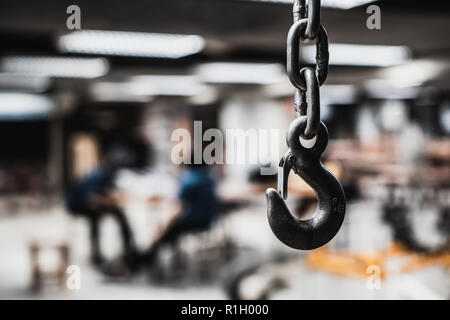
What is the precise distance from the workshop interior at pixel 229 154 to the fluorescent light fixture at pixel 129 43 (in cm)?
5

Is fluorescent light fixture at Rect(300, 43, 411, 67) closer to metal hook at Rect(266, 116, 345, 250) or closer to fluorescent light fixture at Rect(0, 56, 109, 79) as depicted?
fluorescent light fixture at Rect(0, 56, 109, 79)

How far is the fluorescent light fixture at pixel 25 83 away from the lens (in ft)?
37.6

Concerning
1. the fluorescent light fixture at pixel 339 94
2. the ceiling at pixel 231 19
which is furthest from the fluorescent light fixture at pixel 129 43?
the fluorescent light fixture at pixel 339 94

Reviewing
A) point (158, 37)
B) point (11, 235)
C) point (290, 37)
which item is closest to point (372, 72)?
point (158, 37)

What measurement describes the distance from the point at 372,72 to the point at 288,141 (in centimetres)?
997

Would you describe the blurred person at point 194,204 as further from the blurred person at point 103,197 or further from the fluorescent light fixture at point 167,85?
the fluorescent light fixture at point 167,85

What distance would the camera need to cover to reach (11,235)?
841cm

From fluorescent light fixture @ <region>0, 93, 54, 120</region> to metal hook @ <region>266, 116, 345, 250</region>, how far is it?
1556 centimetres

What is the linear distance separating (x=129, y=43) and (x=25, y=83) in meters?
6.60

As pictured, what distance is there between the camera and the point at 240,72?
10.0 m

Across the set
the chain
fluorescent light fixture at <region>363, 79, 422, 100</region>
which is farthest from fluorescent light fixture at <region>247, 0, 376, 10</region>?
fluorescent light fixture at <region>363, 79, 422, 100</region>

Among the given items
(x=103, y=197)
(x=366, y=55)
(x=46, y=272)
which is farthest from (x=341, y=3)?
(x=366, y=55)
